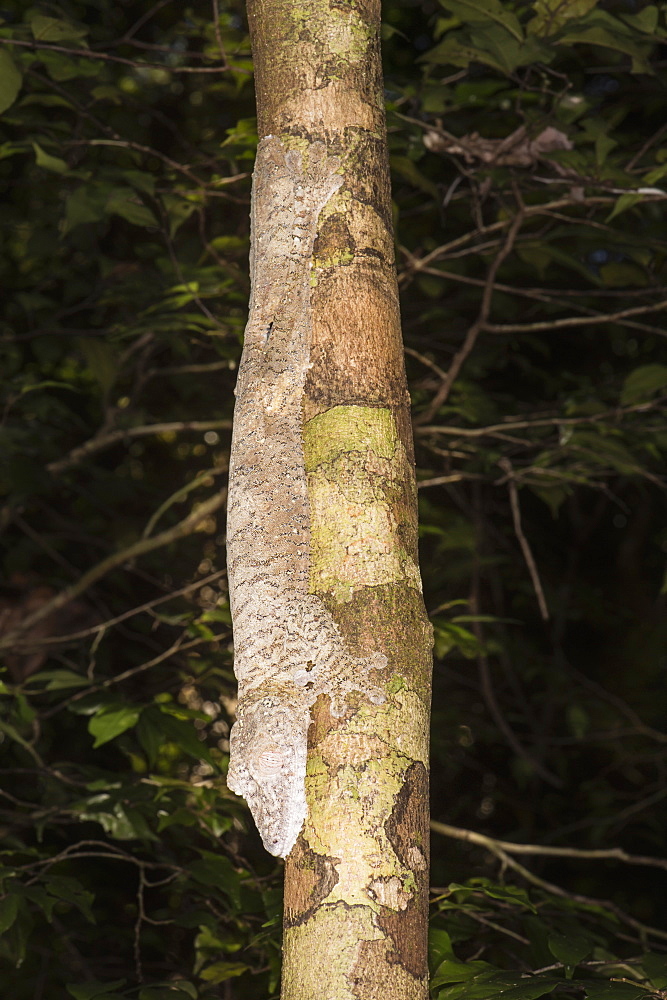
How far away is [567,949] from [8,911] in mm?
842

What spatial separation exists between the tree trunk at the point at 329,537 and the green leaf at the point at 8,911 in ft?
2.25

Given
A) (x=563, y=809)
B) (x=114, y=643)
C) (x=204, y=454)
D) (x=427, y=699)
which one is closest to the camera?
(x=427, y=699)

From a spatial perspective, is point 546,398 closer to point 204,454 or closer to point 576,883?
point 204,454

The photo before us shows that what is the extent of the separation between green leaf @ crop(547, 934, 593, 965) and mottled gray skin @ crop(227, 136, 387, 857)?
55cm

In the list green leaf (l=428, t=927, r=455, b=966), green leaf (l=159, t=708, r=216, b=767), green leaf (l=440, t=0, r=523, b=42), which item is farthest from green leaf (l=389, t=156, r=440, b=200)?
green leaf (l=428, t=927, r=455, b=966)

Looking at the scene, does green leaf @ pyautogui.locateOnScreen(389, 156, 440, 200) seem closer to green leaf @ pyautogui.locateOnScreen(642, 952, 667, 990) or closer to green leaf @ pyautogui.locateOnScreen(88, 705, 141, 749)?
green leaf @ pyautogui.locateOnScreen(88, 705, 141, 749)

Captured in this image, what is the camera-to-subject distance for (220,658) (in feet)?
6.91

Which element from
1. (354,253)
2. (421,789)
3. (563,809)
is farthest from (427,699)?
(563,809)

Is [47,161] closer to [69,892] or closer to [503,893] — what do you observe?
[69,892]

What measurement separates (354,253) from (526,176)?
0.91m

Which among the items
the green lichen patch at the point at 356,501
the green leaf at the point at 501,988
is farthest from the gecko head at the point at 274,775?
the green leaf at the point at 501,988

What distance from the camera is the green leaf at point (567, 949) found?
3.67ft

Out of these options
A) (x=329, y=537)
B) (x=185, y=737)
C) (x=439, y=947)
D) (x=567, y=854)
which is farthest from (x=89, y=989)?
(x=567, y=854)

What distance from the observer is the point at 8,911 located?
1309 mm
